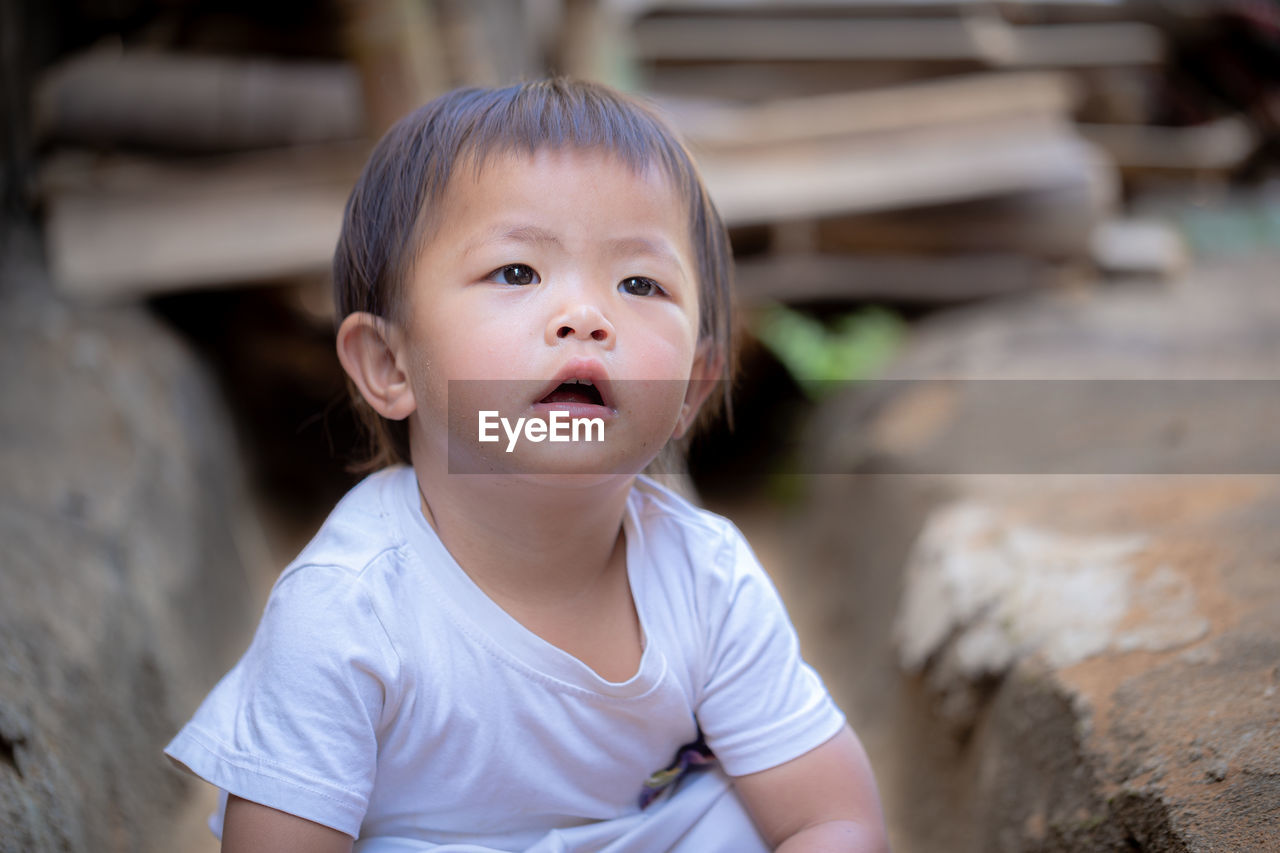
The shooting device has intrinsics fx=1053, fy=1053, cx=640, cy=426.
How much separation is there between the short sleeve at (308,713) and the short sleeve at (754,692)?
1.45 ft

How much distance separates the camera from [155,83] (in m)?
3.48

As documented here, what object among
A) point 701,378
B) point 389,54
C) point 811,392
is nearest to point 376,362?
point 701,378

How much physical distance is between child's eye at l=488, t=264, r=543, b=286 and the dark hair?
0.13m

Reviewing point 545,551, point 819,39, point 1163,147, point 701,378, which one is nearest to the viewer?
point 545,551

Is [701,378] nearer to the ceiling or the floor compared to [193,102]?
nearer to the floor

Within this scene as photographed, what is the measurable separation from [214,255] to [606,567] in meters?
2.14

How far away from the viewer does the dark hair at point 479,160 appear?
4.30 ft

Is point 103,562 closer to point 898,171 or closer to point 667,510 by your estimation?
point 667,510

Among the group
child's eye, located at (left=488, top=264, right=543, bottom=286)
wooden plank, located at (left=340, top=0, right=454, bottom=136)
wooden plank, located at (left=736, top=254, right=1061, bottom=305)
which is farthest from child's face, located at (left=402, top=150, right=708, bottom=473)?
wooden plank, located at (left=736, top=254, right=1061, bottom=305)

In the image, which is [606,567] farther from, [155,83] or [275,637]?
[155,83]

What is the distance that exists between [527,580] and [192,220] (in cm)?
224

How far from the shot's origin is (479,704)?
1.30 metres

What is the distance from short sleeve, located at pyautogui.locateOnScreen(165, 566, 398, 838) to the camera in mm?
1178

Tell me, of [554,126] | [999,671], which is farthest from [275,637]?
[999,671]
